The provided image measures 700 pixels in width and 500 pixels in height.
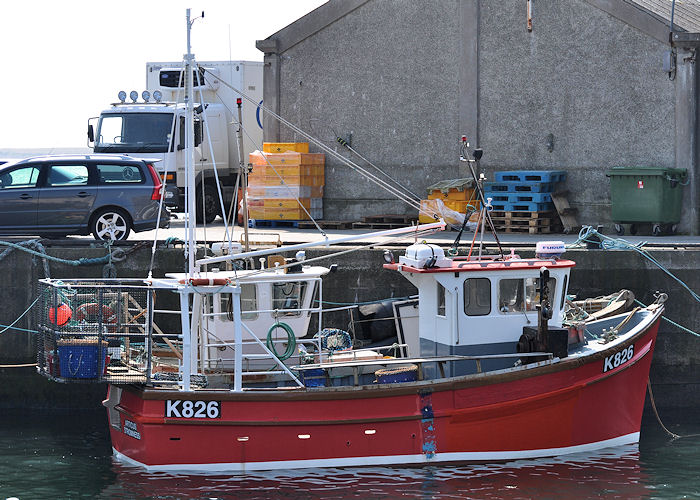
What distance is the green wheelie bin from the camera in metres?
20.2

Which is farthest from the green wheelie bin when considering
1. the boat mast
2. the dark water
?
the boat mast

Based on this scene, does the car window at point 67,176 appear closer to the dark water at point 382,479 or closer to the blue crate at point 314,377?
the dark water at point 382,479

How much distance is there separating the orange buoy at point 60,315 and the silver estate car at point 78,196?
4704 mm

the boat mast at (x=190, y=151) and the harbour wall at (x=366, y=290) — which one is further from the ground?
the boat mast at (x=190, y=151)

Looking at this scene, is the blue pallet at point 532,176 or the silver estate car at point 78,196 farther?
the blue pallet at point 532,176

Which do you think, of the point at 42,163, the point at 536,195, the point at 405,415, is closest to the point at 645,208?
the point at 536,195

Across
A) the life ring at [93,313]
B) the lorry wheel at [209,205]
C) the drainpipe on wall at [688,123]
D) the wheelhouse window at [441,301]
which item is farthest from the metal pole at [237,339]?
the lorry wheel at [209,205]

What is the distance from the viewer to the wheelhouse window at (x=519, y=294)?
13758 millimetres

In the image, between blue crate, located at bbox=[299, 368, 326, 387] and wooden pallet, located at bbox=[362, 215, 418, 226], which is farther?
wooden pallet, located at bbox=[362, 215, 418, 226]

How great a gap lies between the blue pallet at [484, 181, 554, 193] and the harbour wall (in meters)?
4.48

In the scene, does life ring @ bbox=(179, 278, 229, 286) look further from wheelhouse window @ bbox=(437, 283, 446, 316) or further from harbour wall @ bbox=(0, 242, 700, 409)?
harbour wall @ bbox=(0, 242, 700, 409)

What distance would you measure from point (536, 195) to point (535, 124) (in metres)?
1.54

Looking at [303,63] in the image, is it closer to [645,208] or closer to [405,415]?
[645,208]

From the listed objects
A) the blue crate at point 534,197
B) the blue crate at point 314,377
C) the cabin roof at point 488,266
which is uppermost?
the blue crate at point 534,197
